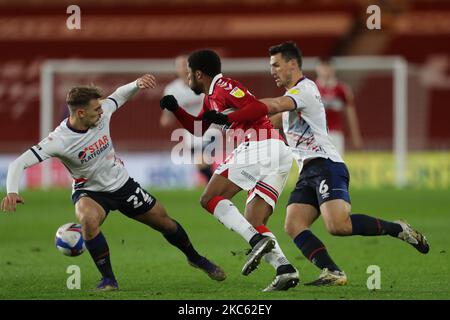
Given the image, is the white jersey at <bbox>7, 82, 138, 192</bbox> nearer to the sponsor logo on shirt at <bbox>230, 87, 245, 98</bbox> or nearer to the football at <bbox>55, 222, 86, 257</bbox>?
the football at <bbox>55, 222, 86, 257</bbox>

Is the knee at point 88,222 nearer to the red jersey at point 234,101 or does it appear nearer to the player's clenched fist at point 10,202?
the player's clenched fist at point 10,202

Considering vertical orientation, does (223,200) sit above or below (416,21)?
below

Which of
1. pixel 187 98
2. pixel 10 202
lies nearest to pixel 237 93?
pixel 10 202

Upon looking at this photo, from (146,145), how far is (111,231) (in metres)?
10.1

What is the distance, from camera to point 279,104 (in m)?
8.05

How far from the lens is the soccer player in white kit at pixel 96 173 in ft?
26.8

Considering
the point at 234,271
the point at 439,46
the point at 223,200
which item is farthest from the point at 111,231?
the point at 439,46

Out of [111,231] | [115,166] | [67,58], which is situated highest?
[67,58]

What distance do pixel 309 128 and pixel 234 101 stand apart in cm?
72

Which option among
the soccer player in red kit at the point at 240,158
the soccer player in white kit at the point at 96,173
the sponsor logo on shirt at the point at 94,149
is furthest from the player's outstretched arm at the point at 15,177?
the soccer player in red kit at the point at 240,158

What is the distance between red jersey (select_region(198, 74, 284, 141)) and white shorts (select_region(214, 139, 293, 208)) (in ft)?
0.31

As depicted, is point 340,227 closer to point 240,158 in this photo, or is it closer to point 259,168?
point 259,168

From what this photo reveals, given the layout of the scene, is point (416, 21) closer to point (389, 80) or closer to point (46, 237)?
point (389, 80)

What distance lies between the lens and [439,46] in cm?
2933
